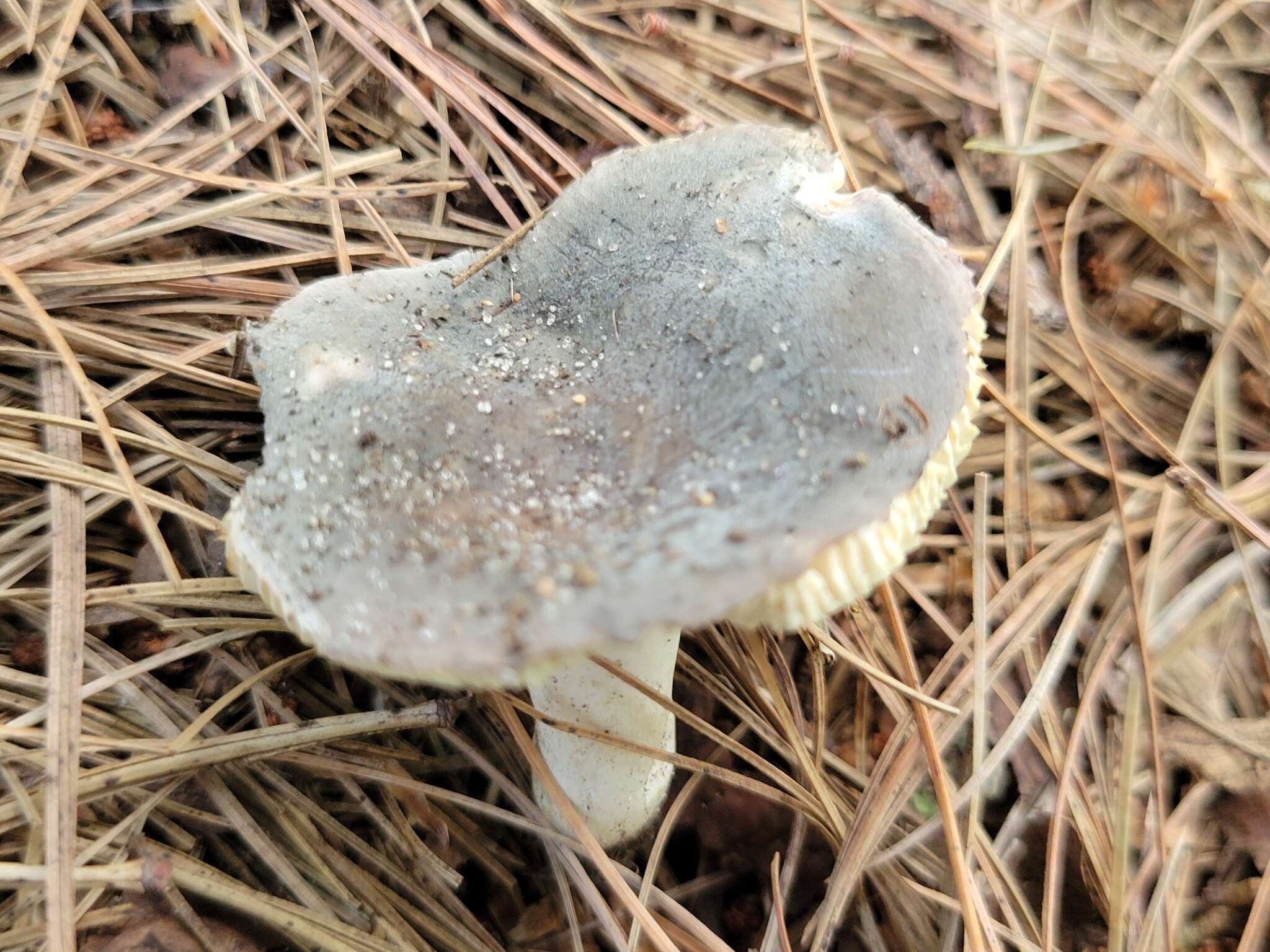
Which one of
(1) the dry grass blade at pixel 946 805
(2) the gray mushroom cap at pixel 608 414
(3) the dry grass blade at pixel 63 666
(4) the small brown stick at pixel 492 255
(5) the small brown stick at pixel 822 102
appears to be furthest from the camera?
(5) the small brown stick at pixel 822 102

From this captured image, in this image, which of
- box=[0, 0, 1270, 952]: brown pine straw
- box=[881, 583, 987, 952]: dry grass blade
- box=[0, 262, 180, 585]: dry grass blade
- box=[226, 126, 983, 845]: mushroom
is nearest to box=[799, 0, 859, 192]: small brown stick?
box=[0, 0, 1270, 952]: brown pine straw

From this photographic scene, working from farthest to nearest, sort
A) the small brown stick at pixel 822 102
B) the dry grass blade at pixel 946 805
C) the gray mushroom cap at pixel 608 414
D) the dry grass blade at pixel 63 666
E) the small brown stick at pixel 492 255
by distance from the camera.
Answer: the small brown stick at pixel 822 102 → the small brown stick at pixel 492 255 → the dry grass blade at pixel 946 805 → the dry grass blade at pixel 63 666 → the gray mushroom cap at pixel 608 414

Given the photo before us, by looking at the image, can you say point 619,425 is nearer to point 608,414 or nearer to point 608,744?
point 608,414

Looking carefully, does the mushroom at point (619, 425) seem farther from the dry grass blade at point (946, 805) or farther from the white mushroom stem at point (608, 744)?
the dry grass blade at point (946, 805)

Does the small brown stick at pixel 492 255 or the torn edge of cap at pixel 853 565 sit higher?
the small brown stick at pixel 492 255

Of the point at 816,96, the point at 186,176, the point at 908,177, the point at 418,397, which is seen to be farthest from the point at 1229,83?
the point at 186,176

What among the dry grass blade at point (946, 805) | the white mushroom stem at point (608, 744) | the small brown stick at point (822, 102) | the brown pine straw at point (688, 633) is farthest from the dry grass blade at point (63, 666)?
the small brown stick at point (822, 102)

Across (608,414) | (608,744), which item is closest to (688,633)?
(608,744)
